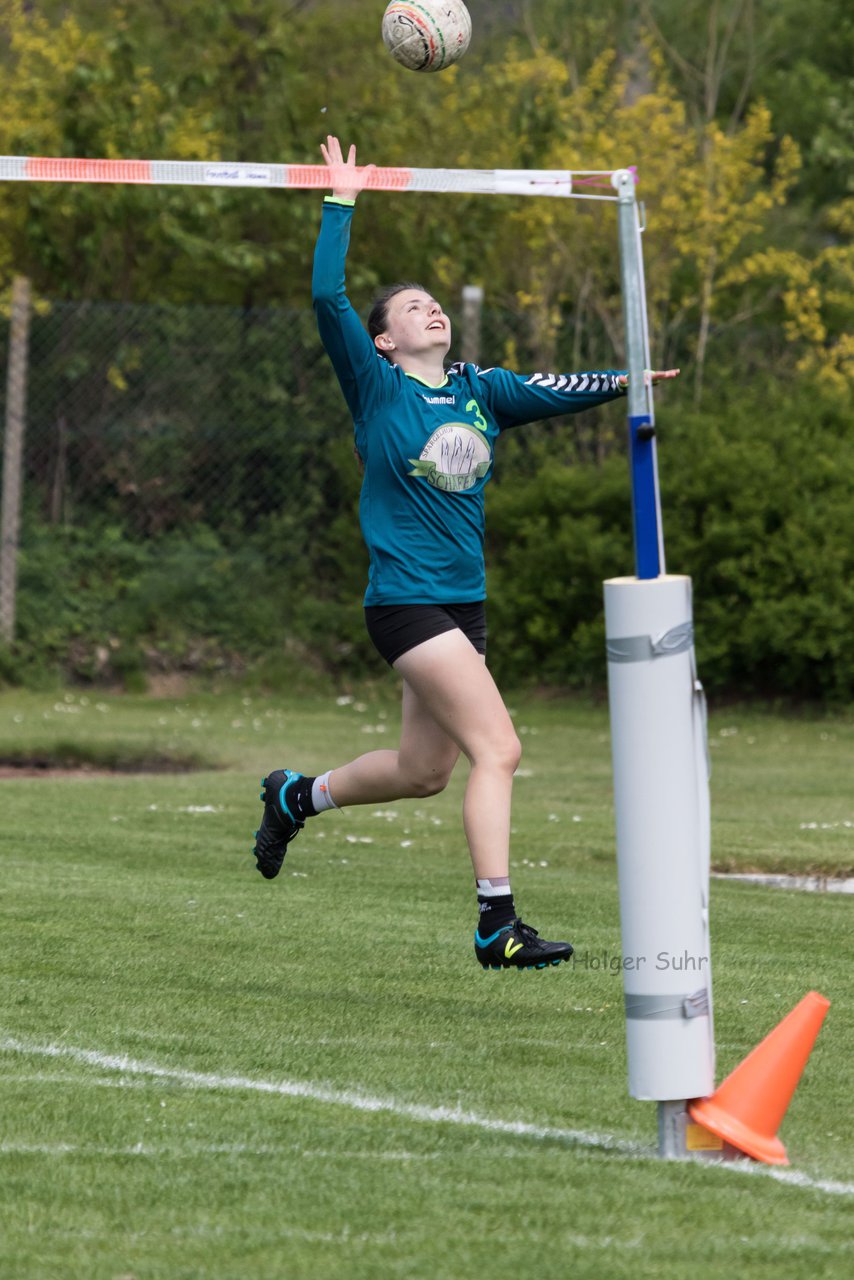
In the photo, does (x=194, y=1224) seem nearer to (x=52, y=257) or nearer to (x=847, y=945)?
(x=847, y=945)

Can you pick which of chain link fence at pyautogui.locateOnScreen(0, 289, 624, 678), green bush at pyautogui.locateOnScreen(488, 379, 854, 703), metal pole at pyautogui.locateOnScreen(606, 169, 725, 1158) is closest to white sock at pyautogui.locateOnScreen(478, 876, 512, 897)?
metal pole at pyautogui.locateOnScreen(606, 169, 725, 1158)

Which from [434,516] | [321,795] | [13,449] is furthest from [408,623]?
[13,449]

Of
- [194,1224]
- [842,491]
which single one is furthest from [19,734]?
[194,1224]

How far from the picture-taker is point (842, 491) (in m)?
17.3

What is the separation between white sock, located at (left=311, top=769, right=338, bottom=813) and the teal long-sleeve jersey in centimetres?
104

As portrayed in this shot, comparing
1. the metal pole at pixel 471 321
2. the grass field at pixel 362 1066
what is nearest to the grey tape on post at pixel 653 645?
the grass field at pixel 362 1066

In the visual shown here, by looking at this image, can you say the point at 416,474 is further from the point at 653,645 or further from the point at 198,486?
the point at 198,486

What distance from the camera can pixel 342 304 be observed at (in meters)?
5.59

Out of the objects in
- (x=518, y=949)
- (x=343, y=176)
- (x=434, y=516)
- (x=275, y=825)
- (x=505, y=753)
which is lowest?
(x=518, y=949)

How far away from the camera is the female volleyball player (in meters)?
5.54

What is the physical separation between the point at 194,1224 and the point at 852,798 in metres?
9.11

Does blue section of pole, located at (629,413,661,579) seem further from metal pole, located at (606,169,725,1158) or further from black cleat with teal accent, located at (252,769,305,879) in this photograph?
black cleat with teal accent, located at (252,769,305,879)

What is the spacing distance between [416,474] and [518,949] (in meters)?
1.48

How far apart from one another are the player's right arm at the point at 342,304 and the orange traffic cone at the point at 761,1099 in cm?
243
